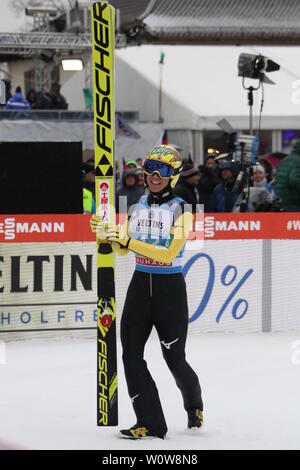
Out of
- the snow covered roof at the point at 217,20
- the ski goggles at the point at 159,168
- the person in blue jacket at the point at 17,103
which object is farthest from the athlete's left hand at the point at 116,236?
the snow covered roof at the point at 217,20

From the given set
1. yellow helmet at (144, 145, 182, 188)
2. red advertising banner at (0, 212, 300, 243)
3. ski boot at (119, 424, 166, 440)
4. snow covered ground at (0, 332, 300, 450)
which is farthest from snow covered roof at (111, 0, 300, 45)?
ski boot at (119, 424, 166, 440)

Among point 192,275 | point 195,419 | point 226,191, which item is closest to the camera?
point 195,419

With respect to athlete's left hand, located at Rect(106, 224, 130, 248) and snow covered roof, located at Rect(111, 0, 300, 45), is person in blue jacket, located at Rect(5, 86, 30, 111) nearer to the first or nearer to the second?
snow covered roof, located at Rect(111, 0, 300, 45)

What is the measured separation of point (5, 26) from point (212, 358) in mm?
12016

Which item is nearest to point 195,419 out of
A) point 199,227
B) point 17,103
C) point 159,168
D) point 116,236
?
point 116,236

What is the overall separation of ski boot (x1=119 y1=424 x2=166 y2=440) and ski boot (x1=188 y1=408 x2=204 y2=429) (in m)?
0.24

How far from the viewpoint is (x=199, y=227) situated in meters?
10.6

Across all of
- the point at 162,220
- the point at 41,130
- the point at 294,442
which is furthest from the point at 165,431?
the point at 41,130

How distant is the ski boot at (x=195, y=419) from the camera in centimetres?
628

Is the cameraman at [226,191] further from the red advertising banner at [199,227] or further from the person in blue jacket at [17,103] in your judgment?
the person in blue jacket at [17,103]

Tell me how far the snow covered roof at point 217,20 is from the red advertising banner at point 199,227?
41.5 feet

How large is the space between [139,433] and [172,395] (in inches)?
62.1

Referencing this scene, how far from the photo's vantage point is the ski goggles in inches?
236

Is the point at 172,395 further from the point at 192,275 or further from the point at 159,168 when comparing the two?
the point at 192,275
